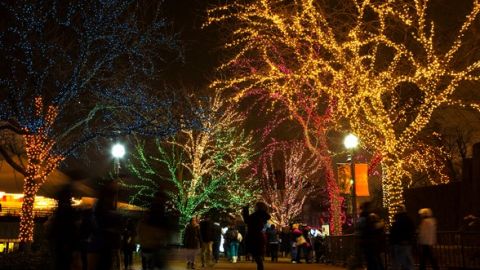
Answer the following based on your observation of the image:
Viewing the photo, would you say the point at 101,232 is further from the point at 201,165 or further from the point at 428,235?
the point at 201,165

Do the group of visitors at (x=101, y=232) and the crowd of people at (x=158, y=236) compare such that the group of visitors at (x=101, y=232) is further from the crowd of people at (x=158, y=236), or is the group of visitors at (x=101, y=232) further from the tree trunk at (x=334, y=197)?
the tree trunk at (x=334, y=197)

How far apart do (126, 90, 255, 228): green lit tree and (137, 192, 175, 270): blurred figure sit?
20.9 meters

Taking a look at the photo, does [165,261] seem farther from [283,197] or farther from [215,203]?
[283,197]

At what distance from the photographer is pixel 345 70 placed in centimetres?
1853

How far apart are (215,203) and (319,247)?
1519 cm

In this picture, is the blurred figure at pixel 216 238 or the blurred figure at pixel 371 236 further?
the blurred figure at pixel 216 238

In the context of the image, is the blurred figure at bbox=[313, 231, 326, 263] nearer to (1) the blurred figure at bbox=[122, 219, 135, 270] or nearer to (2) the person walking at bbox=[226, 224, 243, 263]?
(2) the person walking at bbox=[226, 224, 243, 263]

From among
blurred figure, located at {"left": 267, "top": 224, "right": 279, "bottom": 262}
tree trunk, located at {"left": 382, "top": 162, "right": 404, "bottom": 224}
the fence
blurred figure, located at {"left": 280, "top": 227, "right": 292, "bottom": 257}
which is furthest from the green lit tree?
the fence

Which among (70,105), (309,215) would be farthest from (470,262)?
(309,215)

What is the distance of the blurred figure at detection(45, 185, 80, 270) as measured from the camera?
870 cm

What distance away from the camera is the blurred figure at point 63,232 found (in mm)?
8695

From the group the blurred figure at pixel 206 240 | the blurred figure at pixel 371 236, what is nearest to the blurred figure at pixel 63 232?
the blurred figure at pixel 371 236

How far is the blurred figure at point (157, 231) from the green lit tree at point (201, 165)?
20948mm

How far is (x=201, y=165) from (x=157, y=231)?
80.8 ft
